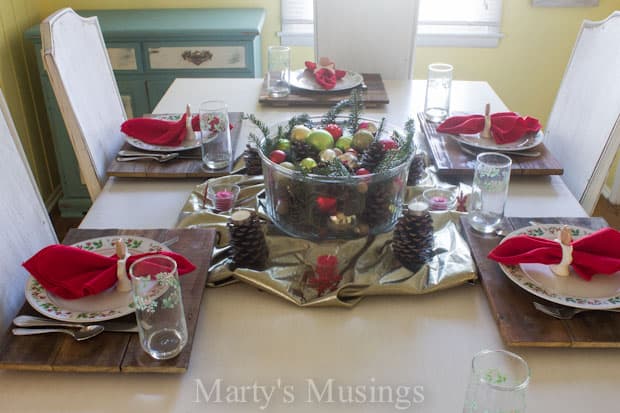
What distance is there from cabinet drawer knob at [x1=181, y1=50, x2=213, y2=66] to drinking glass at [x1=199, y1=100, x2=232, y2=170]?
124cm

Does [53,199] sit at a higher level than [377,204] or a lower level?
lower

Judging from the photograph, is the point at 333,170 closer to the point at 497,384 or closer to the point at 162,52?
the point at 497,384

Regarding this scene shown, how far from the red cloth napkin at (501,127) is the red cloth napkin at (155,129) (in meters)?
0.63

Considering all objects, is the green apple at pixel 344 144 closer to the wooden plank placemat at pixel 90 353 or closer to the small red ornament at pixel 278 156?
the small red ornament at pixel 278 156

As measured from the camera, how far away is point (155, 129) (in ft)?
4.98

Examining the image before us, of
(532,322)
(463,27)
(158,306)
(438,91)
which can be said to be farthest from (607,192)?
(158,306)

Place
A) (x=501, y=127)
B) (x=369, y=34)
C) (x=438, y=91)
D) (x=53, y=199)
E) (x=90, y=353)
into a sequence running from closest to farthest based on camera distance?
1. (x=90, y=353)
2. (x=501, y=127)
3. (x=438, y=91)
4. (x=369, y=34)
5. (x=53, y=199)

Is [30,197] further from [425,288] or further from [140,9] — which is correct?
[140,9]

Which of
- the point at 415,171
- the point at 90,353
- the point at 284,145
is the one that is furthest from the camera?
the point at 415,171

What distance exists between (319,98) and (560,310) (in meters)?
1.08

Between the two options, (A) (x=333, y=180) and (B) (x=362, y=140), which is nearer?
(A) (x=333, y=180)

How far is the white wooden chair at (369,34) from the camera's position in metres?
2.14

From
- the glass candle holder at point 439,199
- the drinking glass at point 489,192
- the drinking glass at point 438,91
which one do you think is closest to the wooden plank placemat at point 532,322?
the drinking glass at point 489,192

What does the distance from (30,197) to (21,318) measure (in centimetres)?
35
